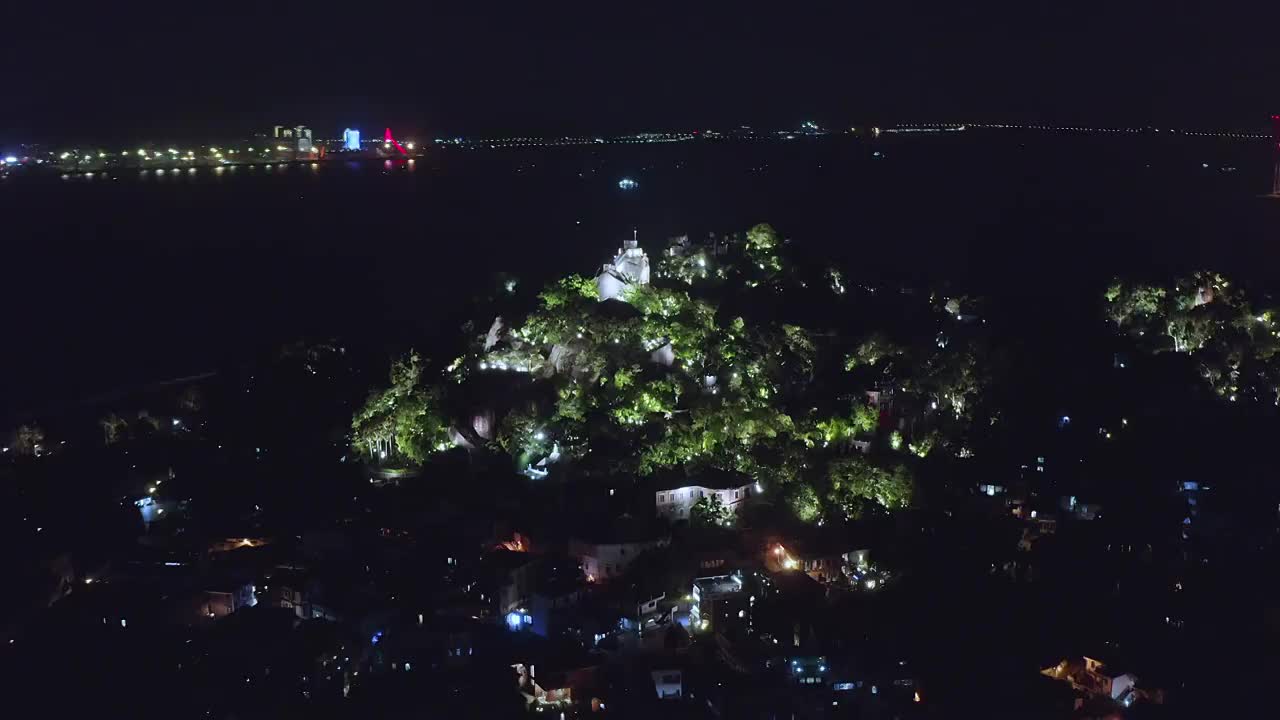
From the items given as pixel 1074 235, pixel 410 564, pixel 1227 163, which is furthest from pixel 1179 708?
pixel 1227 163

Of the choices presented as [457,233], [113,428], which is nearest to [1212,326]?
[113,428]

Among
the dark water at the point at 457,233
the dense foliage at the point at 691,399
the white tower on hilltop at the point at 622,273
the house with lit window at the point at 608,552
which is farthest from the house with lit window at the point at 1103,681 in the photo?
the dark water at the point at 457,233

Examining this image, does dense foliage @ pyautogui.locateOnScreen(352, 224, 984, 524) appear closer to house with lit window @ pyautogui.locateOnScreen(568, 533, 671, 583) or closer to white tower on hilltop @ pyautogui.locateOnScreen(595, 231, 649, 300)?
white tower on hilltop @ pyautogui.locateOnScreen(595, 231, 649, 300)

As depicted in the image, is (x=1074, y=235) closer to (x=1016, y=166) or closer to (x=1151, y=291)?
(x=1151, y=291)

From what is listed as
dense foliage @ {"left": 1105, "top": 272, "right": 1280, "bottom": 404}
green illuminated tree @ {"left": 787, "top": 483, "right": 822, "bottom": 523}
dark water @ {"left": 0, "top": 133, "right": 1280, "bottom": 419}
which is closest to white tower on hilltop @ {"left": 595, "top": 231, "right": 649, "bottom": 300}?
dark water @ {"left": 0, "top": 133, "right": 1280, "bottom": 419}

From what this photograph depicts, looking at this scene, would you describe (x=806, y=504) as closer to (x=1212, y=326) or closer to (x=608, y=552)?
(x=608, y=552)

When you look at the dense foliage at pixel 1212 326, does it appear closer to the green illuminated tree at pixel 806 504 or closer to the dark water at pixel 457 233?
the dark water at pixel 457 233
